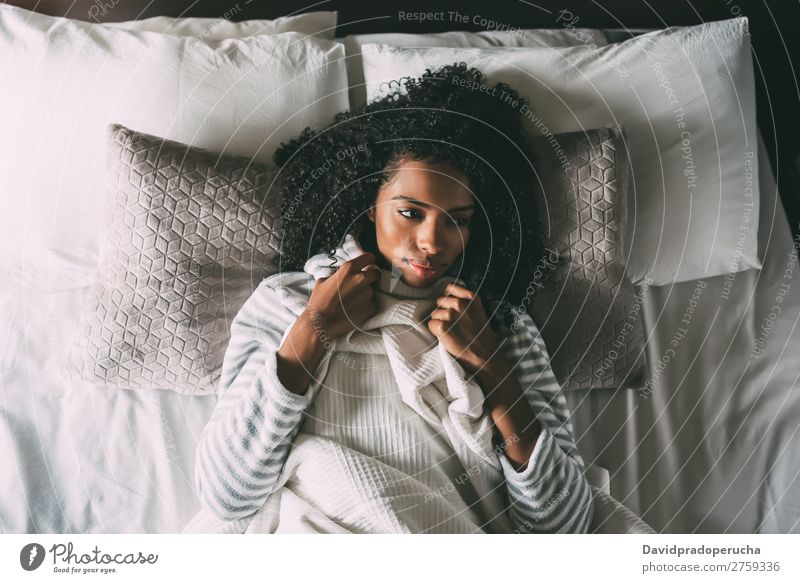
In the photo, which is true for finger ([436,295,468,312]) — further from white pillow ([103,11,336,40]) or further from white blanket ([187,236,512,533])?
white pillow ([103,11,336,40])

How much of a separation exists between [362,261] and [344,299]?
39 mm

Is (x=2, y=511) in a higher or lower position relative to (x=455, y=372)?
lower

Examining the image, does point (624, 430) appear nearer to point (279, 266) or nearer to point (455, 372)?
point (455, 372)

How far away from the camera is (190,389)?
1.94 ft

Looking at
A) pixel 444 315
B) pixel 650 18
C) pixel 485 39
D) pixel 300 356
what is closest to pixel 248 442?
pixel 300 356

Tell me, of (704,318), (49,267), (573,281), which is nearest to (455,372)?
(573,281)

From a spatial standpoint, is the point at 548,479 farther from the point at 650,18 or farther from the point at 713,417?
the point at 650,18

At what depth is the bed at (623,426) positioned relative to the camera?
1.85 feet

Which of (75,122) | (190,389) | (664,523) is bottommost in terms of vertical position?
(664,523)

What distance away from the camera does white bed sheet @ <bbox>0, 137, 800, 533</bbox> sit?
0.56 m

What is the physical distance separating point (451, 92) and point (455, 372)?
0.25 meters

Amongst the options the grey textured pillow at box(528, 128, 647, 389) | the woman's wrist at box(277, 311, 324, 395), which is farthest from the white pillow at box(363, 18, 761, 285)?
the woman's wrist at box(277, 311, 324, 395)

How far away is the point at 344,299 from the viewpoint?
53 cm

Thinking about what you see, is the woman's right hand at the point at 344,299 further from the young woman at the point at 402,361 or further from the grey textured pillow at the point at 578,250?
the grey textured pillow at the point at 578,250
